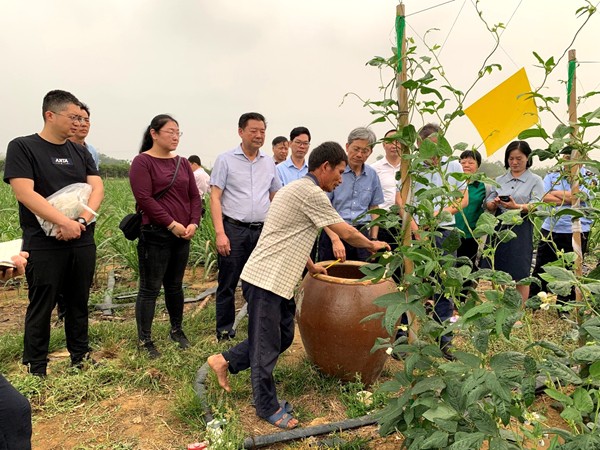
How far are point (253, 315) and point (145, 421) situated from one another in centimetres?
80

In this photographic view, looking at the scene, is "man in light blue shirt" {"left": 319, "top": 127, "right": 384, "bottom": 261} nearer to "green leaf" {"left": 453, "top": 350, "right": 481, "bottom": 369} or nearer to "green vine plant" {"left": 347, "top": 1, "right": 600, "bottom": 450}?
"green vine plant" {"left": 347, "top": 1, "right": 600, "bottom": 450}

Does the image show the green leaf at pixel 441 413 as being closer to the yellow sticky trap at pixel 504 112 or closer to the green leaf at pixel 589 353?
the green leaf at pixel 589 353

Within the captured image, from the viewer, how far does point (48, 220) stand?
8.18 ft

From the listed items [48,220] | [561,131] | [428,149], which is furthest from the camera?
[48,220]

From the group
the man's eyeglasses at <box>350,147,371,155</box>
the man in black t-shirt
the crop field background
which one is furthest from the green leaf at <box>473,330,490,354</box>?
the man in black t-shirt

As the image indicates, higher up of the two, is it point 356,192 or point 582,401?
point 356,192

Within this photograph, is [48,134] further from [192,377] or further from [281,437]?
[281,437]

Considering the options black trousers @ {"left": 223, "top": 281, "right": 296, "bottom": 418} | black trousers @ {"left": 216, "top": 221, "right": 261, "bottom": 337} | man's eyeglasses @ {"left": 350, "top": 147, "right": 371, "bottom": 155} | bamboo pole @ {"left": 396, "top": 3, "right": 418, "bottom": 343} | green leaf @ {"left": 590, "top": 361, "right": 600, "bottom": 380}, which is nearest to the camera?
green leaf @ {"left": 590, "top": 361, "right": 600, "bottom": 380}

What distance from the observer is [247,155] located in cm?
340

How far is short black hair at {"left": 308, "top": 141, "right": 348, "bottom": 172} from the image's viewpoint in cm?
233

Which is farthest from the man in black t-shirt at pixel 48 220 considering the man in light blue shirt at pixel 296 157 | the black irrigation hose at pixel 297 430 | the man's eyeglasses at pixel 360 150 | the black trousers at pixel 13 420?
the man in light blue shirt at pixel 296 157

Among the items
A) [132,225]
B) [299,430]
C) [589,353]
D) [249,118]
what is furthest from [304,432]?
[249,118]

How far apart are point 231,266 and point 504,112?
7.22 feet

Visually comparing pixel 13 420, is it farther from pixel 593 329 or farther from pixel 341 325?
pixel 593 329
